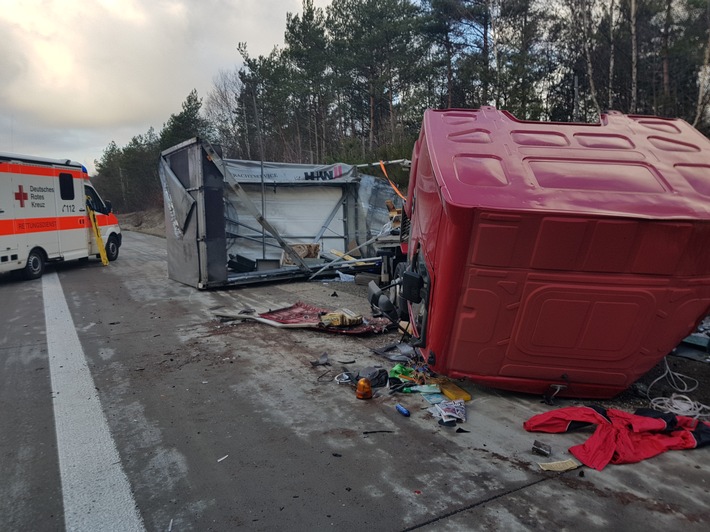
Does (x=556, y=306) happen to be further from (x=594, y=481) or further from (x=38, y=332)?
(x=38, y=332)

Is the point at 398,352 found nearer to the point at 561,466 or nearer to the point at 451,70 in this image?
the point at 561,466

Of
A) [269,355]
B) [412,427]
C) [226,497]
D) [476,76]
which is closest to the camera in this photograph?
[226,497]

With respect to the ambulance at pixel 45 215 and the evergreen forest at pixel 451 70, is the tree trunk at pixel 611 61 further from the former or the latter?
the ambulance at pixel 45 215

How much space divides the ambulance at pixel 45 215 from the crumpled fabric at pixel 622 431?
1157cm

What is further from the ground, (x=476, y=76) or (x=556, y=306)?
(x=476, y=76)

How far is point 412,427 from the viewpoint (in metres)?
3.69

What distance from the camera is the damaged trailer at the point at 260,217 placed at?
30.8ft

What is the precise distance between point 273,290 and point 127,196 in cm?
4545

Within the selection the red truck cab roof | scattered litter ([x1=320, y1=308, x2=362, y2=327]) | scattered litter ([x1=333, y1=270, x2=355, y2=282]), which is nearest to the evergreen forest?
scattered litter ([x1=333, y1=270, x2=355, y2=282])

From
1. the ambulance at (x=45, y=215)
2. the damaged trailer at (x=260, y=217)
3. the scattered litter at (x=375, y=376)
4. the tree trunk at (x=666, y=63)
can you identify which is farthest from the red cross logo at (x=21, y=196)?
the tree trunk at (x=666, y=63)

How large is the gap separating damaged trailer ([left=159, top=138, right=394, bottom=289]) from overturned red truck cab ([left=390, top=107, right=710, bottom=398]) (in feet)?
20.6

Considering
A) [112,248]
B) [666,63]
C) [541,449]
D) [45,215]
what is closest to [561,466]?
[541,449]

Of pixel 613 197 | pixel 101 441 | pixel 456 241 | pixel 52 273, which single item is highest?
pixel 613 197

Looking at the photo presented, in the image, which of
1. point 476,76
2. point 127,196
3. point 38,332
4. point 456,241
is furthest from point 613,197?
point 127,196
